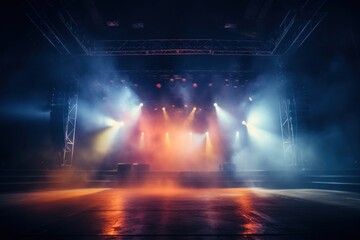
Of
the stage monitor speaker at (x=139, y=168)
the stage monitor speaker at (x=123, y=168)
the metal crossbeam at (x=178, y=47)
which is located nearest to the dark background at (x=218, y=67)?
the metal crossbeam at (x=178, y=47)

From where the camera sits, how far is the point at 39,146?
11.7 meters

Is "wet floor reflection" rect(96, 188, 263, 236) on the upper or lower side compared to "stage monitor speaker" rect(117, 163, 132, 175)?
lower

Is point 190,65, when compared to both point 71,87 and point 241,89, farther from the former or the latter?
point 71,87

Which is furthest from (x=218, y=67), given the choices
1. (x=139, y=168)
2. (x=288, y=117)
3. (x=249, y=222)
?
(x=249, y=222)

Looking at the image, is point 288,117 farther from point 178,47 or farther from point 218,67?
point 178,47

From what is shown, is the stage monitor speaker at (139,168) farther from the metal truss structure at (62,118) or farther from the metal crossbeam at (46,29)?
the metal crossbeam at (46,29)

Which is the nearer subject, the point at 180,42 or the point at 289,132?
the point at 289,132

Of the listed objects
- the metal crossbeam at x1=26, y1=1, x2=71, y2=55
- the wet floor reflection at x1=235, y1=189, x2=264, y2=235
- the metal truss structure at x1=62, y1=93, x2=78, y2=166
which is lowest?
the wet floor reflection at x1=235, y1=189, x2=264, y2=235

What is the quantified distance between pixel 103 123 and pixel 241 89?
418 inches

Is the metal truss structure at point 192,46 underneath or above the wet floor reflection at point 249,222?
above

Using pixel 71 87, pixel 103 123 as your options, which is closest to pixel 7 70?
pixel 71 87

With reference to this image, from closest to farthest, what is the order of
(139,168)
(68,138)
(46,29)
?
(46,29) → (68,138) → (139,168)

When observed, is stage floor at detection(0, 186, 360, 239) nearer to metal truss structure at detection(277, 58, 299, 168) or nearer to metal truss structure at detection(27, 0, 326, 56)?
metal truss structure at detection(277, 58, 299, 168)

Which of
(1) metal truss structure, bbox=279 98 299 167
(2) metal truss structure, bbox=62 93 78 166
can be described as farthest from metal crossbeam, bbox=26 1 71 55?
(1) metal truss structure, bbox=279 98 299 167
